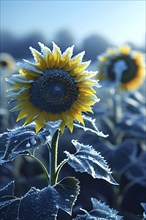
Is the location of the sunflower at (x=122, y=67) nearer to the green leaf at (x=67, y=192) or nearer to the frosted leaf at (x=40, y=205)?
the green leaf at (x=67, y=192)

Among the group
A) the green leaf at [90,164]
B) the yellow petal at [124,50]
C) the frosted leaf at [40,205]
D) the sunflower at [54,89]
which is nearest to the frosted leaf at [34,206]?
the frosted leaf at [40,205]

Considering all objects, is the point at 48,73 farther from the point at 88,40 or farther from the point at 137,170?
the point at 88,40

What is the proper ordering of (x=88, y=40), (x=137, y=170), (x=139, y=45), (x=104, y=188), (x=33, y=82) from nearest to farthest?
(x=33, y=82), (x=137, y=170), (x=104, y=188), (x=139, y=45), (x=88, y=40)

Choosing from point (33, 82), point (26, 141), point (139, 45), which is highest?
point (139, 45)

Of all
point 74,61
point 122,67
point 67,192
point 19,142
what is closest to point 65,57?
point 74,61

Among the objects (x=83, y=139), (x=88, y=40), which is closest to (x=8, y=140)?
(x=83, y=139)

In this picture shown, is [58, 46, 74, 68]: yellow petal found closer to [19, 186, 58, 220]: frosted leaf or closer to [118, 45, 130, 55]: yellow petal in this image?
[19, 186, 58, 220]: frosted leaf
